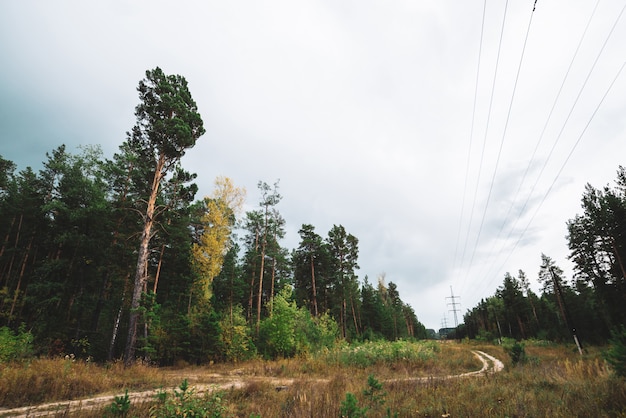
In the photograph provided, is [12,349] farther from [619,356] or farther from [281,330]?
[619,356]

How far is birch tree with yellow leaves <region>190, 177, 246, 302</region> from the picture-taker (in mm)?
21094

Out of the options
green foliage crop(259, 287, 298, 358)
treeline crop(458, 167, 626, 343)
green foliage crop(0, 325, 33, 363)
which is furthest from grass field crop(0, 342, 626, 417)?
treeline crop(458, 167, 626, 343)

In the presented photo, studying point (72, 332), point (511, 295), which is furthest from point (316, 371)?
point (511, 295)

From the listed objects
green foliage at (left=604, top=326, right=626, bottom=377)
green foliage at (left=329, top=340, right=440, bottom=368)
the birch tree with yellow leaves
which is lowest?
green foliage at (left=329, top=340, right=440, bottom=368)

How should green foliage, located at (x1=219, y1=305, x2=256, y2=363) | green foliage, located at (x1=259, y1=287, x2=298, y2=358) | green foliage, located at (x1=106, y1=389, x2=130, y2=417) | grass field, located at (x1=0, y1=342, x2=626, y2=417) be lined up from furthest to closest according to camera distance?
green foliage, located at (x1=259, y1=287, x2=298, y2=358), green foliage, located at (x1=219, y1=305, x2=256, y2=363), grass field, located at (x1=0, y1=342, x2=626, y2=417), green foliage, located at (x1=106, y1=389, x2=130, y2=417)

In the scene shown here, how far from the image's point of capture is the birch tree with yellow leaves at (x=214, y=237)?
21094 millimetres

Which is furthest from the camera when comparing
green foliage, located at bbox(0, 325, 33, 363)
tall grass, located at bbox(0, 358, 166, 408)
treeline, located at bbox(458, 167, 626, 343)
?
treeline, located at bbox(458, 167, 626, 343)

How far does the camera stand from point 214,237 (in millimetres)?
21703

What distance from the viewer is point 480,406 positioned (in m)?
5.61

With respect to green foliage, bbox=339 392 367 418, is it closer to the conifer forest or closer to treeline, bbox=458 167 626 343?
the conifer forest

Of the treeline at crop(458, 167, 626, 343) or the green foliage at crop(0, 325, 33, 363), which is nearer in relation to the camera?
the green foliage at crop(0, 325, 33, 363)

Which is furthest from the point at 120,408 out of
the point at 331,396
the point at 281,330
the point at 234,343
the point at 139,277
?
the point at 234,343

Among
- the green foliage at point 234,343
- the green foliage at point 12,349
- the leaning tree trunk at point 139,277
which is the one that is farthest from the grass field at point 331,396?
the green foliage at point 234,343

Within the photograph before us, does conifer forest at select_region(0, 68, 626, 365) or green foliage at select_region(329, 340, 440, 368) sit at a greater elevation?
conifer forest at select_region(0, 68, 626, 365)
